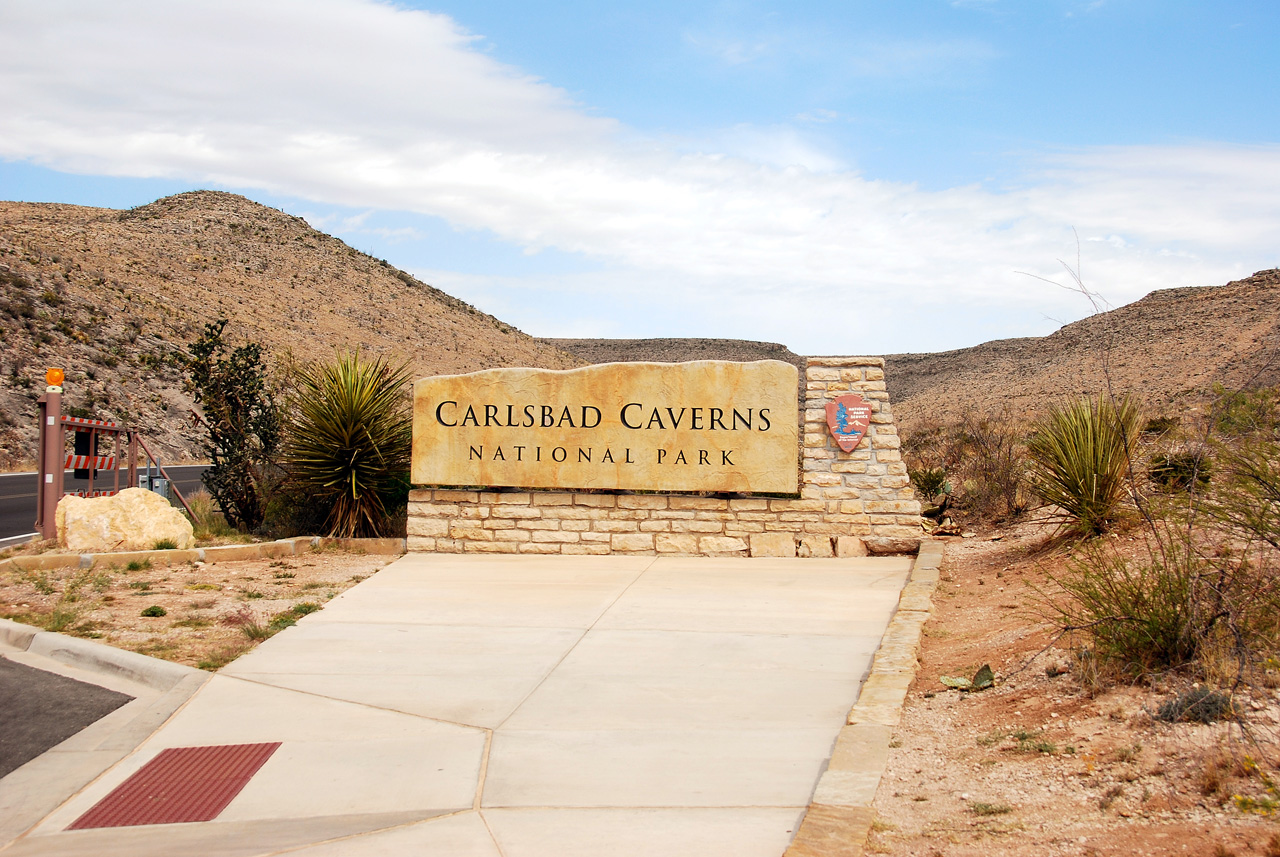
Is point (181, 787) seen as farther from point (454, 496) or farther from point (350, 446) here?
point (350, 446)

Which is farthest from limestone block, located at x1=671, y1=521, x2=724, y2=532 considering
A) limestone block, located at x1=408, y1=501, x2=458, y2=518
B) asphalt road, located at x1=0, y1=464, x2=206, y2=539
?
asphalt road, located at x1=0, y1=464, x2=206, y2=539

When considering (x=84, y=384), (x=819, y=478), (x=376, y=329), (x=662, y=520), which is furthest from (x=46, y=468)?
(x=376, y=329)

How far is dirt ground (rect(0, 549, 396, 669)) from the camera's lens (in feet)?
27.4

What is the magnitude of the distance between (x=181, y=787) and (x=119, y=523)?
7.78m

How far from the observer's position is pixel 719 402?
1266 cm

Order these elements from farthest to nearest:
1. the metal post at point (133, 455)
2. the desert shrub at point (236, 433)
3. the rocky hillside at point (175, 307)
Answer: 1. the rocky hillside at point (175, 307)
2. the metal post at point (133, 455)
3. the desert shrub at point (236, 433)

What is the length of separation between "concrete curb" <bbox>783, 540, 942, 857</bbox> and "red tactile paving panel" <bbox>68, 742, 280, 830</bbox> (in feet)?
9.56

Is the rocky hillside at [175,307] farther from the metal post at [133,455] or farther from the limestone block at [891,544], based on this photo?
the limestone block at [891,544]

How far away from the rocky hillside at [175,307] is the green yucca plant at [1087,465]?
43.1 feet

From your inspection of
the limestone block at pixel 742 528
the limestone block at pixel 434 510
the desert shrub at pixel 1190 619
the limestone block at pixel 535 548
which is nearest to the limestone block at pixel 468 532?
the limestone block at pixel 434 510

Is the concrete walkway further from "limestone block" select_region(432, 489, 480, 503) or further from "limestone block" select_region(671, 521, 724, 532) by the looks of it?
"limestone block" select_region(432, 489, 480, 503)

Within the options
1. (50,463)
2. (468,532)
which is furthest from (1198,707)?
(50,463)

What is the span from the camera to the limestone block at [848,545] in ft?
40.6

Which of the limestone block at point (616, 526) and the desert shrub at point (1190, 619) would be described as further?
the limestone block at point (616, 526)
